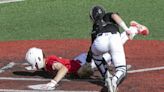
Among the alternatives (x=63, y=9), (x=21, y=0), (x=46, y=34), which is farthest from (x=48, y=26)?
(x=21, y=0)

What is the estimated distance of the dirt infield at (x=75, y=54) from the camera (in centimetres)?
858

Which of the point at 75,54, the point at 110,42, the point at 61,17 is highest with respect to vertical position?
the point at 110,42

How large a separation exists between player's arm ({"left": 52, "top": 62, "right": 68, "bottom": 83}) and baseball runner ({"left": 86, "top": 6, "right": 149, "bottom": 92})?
50 cm

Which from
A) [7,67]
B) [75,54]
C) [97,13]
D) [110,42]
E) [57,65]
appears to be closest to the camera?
[110,42]

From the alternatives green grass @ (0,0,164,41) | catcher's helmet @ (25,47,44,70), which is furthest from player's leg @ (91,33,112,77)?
green grass @ (0,0,164,41)

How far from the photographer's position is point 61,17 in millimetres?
15969

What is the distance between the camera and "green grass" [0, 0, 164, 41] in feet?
45.3

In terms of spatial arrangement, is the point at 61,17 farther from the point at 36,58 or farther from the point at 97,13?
the point at 97,13

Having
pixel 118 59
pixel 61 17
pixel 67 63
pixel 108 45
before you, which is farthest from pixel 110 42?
pixel 61 17

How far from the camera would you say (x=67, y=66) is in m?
8.99

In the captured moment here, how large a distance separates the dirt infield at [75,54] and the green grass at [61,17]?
95 cm

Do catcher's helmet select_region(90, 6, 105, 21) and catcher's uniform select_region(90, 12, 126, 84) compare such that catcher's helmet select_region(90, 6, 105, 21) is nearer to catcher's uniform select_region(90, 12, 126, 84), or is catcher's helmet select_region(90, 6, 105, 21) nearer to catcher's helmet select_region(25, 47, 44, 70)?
catcher's uniform select_region(90, 12, 126, 84)

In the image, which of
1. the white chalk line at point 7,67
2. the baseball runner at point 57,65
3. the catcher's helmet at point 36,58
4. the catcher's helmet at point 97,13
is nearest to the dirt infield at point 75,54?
the white chalk line at point 7,67

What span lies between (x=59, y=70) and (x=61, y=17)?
7222mm
